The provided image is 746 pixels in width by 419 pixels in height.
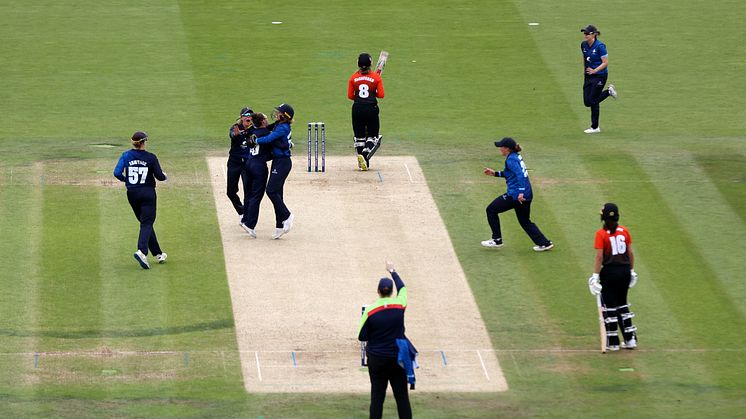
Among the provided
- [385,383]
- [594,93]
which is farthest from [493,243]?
[594,93]

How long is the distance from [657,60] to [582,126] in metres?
5.60

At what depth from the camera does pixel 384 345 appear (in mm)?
15438

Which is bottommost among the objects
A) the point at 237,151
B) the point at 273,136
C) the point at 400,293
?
the point at 237,151

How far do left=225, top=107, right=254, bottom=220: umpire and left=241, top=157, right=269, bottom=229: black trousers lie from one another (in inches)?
9.0

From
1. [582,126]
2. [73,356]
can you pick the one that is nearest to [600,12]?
[582,126]

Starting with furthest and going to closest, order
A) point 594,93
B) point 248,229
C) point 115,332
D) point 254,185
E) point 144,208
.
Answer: point 594,93, point 248,229, point 254,185, point 144,208, point 115,332

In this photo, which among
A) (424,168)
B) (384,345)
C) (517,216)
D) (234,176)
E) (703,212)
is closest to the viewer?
(384,345)

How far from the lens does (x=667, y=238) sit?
22438mm

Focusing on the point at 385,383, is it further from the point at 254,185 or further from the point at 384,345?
the point at 254,185

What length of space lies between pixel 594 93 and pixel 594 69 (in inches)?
18.8

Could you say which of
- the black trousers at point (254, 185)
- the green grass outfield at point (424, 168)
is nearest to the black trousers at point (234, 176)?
the black trousers at point (254, 185)

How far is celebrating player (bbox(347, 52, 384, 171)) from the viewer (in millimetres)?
25188

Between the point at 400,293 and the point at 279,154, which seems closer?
the point at 400,293

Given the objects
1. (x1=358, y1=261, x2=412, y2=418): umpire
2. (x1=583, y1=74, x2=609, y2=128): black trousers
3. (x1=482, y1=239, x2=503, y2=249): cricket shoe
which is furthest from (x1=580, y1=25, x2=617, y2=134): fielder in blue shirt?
(x1=358, y1=261, x2=412, y2=418): umpire
